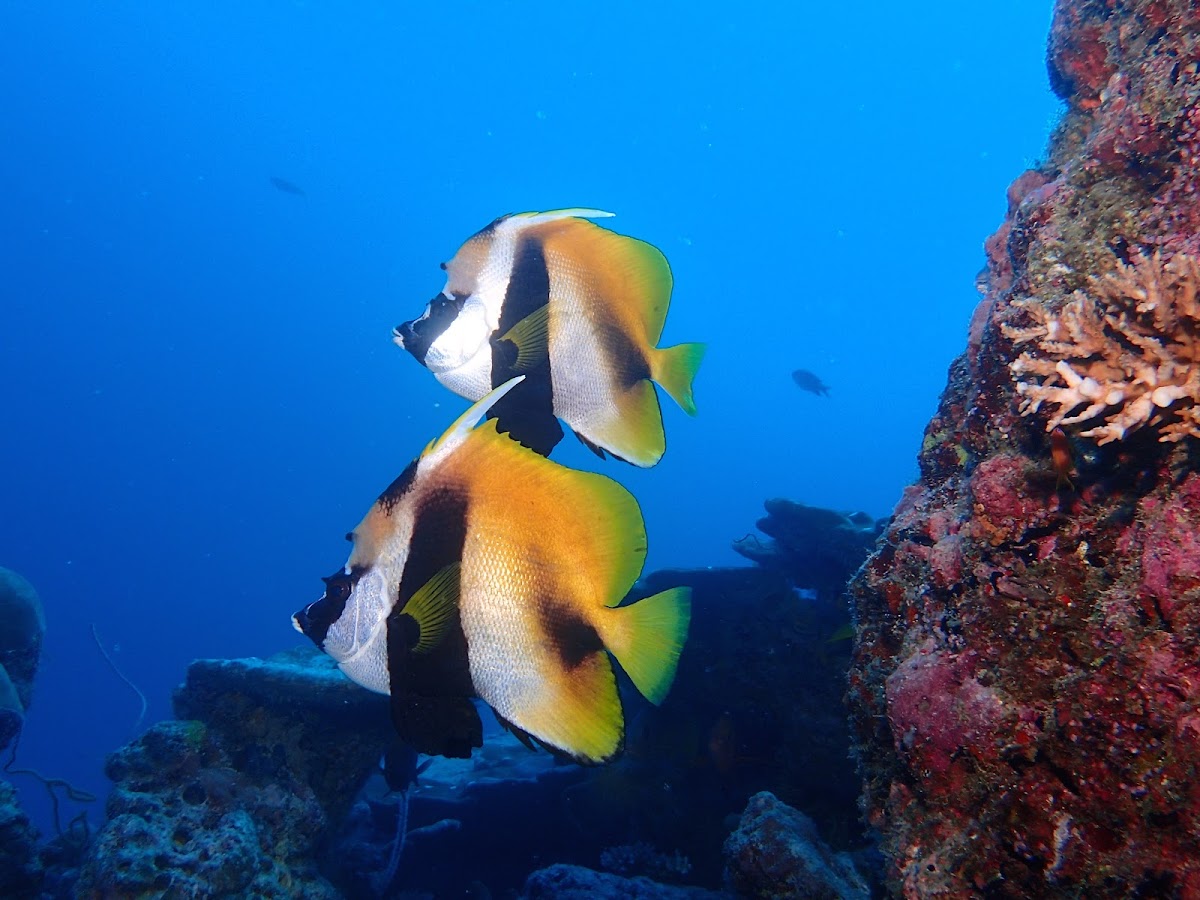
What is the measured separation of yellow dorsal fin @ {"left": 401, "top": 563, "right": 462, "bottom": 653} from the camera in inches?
54.1

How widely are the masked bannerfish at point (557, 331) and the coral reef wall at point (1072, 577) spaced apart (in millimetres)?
1056

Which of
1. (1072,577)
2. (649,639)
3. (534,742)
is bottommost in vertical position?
(534,742)

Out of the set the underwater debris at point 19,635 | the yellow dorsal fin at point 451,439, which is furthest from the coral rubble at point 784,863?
the underwater debris at point 19,635

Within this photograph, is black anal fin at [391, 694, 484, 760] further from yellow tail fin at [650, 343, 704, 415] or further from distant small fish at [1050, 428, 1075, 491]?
distant small fish at [1050, 428, 1075, 491]

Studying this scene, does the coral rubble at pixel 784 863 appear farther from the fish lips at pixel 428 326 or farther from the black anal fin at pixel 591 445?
the fish lips at pixel 428 326

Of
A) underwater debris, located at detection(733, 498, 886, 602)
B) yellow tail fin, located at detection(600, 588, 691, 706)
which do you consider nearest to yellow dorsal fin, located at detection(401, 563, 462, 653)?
yellow tail fin, located at detection(600, 588, 691, 706)

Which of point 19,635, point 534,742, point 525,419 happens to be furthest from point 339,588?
point 19,635

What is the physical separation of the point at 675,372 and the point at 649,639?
0.91 meters

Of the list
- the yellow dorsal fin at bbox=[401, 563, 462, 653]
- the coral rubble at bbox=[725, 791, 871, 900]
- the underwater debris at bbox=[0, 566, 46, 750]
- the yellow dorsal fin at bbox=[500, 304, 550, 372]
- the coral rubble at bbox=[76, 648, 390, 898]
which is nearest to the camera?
A: the yellow dorsal fin at bbox=[401, 563, 462, 653]

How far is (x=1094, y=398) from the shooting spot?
5.30 ft

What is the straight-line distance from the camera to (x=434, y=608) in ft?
4.54

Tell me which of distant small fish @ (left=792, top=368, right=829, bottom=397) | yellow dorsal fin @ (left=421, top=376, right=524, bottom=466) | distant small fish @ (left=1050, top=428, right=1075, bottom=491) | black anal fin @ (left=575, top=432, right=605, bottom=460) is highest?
distant small fish @ (left=792, top=368, right=829, bottom=397)

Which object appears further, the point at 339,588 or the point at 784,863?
the point at 784,863

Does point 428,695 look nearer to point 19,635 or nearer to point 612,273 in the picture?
point 612,273
